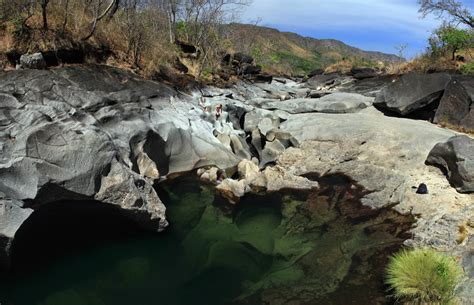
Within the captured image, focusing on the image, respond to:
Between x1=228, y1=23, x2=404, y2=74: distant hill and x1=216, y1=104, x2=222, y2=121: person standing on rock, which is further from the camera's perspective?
x1=228, y1=23, x2=404, y2=74: distant hill

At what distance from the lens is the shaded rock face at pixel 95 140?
28.0 feet

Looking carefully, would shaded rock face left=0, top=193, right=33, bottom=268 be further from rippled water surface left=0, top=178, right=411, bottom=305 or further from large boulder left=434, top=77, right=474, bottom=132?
large boulder left=434, top=77, right=474, bottom=132

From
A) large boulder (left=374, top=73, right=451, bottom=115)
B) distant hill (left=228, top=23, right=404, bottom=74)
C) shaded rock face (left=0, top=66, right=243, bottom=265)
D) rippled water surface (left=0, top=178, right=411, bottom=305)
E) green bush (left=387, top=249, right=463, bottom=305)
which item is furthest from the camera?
distant hill (left=228, top=23, right=404, bottom=74)

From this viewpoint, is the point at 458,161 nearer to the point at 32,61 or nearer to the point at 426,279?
the point at 426,279

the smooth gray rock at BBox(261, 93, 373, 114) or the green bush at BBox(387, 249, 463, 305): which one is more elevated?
the smooth gray rock at BBox(261, 93, 373, 114)

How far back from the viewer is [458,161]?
12.3 meters

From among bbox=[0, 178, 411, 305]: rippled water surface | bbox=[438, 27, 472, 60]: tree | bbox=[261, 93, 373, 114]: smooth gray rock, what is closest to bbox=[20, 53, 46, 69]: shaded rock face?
bbox=[0, 178, 411, 305]: rippled water surface

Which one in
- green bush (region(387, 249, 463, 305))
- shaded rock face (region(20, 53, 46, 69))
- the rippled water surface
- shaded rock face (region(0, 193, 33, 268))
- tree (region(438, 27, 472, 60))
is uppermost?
tree (region(438, 27, 472, 60))

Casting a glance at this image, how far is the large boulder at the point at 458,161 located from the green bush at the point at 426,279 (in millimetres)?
5150

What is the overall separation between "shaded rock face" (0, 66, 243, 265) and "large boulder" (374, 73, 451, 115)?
8.31 meters

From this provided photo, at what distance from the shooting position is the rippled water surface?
8.05 meters

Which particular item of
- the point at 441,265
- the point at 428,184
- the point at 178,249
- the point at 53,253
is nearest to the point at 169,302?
the point at 178,249

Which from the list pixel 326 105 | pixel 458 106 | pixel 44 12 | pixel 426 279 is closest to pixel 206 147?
pixel 326 105

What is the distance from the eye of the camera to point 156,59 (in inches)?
817
